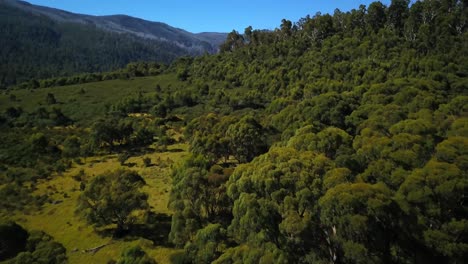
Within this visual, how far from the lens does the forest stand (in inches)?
875

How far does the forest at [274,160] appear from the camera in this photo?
72.9 feet

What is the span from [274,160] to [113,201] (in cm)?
1772

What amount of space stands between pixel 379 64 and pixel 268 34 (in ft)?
218

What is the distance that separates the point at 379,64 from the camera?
79000 millimetres

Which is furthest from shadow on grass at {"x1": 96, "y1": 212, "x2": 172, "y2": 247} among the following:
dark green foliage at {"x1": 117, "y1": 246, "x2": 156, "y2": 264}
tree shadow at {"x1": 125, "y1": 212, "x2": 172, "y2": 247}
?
dark green foliage at {"x1": 117, "y1": 246, "x2": 156, "y2": 264}

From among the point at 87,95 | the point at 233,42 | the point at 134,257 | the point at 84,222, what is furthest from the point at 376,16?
the point at 134,257

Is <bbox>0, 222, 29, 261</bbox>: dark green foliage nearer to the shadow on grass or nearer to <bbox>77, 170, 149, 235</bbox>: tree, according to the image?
<bbox>77, 170, 149, 235</bbox>: tree

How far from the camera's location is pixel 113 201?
34281 mm

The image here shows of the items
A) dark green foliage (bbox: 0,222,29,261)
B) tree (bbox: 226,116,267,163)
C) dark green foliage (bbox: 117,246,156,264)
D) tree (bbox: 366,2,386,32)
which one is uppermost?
tree (bbox: 366,2,386,32)

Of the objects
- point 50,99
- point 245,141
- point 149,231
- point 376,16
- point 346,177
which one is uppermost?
point 376,16

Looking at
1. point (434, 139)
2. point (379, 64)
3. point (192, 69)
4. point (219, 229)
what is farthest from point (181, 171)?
point (192, 69)

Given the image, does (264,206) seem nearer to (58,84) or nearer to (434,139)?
(434,139)

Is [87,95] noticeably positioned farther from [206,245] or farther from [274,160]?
Answer: [206,245]

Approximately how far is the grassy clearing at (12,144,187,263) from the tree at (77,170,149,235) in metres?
2.14
